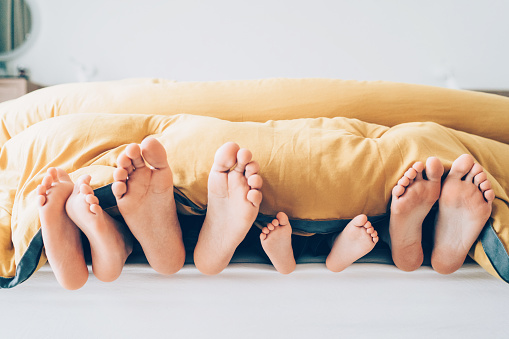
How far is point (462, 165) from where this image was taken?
0.54m

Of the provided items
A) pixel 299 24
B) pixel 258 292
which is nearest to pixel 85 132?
pixel 258 292

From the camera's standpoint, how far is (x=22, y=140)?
681 mm

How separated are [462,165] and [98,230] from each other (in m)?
0.57

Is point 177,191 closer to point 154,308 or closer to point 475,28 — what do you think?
point 154,308

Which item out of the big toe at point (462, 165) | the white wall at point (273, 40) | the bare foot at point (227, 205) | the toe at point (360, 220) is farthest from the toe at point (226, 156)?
the white wall at point (273, 40)

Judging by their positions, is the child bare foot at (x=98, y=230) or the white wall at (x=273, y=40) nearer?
the child bare foot at (x=98, y=230)

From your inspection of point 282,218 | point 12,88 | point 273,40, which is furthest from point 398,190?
point 12,88

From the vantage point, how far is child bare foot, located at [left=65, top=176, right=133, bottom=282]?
51 centimetres

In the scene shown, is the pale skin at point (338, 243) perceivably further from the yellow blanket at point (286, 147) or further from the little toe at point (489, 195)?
the little toe at point (489, 195)

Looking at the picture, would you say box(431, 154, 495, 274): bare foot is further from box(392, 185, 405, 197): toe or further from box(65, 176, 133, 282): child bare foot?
box(65, 176, 133, 282): child bare foot

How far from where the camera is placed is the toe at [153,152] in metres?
0.50

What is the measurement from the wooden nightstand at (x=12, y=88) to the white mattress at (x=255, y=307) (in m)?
1.81

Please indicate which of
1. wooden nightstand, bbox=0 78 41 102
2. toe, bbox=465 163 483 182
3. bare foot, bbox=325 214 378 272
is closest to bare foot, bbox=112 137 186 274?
bare foot, bbox=325 214 378 272

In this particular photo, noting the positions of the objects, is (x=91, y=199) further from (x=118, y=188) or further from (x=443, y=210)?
(x=443, y=210)
